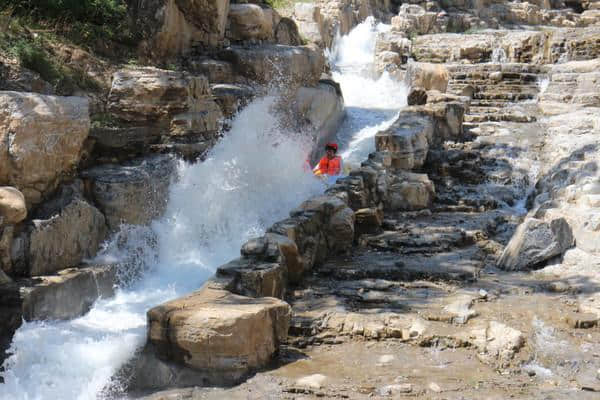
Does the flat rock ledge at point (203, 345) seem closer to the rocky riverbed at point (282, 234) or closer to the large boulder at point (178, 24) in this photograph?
the rocky riverbed at point (282, 234)

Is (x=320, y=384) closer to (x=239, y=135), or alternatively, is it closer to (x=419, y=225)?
(x=419, y=225)

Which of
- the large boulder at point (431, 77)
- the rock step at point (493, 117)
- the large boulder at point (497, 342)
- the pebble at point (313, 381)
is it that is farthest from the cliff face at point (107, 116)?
the large boulder at point (497, 342)

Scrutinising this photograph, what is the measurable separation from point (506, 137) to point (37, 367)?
8.92m

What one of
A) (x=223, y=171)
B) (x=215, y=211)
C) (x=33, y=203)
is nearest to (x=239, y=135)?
(x=223, y=171)

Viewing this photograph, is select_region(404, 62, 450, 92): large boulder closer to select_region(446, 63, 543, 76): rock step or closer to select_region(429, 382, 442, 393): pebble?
select_region(446, 63, 543, 76): rock step

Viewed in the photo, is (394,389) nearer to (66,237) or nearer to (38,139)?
(66,237)

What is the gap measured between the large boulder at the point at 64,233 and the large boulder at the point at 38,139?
0.64 ft

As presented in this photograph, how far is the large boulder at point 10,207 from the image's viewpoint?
6.06 meters

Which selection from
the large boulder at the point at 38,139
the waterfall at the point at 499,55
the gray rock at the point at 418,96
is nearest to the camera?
the large boulder at the point at 38,139

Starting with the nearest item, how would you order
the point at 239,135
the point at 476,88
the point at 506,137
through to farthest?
the point at 239,135 → the point at 506,137 → the point at 476,88

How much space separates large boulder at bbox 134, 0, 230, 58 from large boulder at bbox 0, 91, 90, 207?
4.31 metres

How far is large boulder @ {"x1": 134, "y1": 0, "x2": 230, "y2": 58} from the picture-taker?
11602 millimetres

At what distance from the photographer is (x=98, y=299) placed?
6.89 meters

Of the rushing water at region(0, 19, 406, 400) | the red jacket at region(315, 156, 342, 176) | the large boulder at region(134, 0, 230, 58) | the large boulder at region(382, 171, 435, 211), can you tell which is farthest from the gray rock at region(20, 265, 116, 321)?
the large boulder at region(134, 0, 230, 58)
